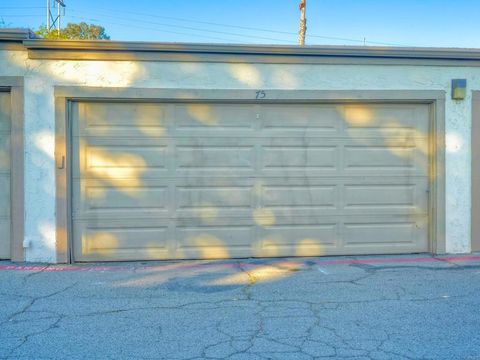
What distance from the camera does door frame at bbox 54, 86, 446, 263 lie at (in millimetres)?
8656

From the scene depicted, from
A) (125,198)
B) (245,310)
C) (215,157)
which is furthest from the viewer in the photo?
(215,157)

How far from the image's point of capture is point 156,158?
8.91 metres

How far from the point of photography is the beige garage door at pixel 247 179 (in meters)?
8.88

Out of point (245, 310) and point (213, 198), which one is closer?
point (245, 310)

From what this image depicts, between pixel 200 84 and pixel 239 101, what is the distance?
642mm

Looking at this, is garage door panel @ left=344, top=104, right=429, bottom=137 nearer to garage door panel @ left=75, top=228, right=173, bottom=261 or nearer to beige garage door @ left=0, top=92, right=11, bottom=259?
garage door panel @ left=75, top=228, right=173, bottom=261

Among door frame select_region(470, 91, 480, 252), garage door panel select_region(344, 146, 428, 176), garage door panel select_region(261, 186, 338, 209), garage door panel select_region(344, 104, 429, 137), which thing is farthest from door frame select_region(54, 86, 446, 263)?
garage door panel select_region(261, 186, 338, 209)

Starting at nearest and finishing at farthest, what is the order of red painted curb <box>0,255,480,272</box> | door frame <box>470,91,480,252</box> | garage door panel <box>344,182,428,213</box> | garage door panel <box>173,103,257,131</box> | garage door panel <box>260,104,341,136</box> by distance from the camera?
red painted curb <box>0,255,480,272</box>
garage door panel <box>173,103,257,131</box>
garage door panel <box>260,104,341,136</box>
garage door panel <box>344,182,428,213</box>
door frame <box>470,91,480,252</box>

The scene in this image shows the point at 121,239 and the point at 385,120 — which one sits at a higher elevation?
the point at 385,120

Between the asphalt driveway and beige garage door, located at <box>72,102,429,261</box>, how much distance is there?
1.25 ft

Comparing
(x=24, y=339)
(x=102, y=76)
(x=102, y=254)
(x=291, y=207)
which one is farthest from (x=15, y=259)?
(x=291, y=207)

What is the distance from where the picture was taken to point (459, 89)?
30.1 ft

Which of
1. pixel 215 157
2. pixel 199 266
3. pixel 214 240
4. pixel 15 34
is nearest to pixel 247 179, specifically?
pixel 215 157

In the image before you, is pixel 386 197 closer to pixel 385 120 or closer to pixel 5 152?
pixel 385 120
